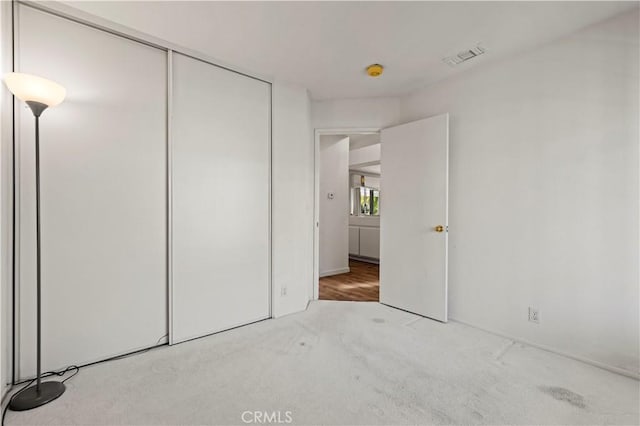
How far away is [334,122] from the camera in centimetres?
357

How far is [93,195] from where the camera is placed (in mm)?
2057

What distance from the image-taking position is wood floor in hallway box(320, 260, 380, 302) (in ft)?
12.4

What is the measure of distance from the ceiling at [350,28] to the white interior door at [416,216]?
708mm

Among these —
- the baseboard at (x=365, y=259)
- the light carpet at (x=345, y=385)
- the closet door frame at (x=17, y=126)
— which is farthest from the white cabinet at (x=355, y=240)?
the closet door frame at (x=17, y=126)

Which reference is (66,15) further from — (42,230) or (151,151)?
(42,230)

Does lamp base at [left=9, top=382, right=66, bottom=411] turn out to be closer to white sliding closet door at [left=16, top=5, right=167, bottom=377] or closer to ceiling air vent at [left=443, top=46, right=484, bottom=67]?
white sliding closet door at [left=16, top=5, right=167, bottom=377]

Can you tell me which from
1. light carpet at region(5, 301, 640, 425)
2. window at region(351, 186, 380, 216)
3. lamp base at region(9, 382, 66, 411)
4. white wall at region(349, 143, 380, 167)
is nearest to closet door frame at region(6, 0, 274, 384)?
lamp base at region(9, 382, 66, 411)

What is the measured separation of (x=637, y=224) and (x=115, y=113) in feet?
12.2

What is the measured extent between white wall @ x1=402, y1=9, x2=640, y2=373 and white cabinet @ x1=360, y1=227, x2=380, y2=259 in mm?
3206

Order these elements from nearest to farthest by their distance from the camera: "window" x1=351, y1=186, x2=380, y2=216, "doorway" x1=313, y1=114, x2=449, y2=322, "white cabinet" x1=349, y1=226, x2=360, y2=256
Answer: "doorway" x1=313, y1=114, x2=449, y2=322
"white cabinet" x1=349, y1=226, x2=360, y2=256
"window" x1=351, y1=186, x2=380, y2=216

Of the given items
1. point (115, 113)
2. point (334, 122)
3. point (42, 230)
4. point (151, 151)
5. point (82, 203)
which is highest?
point (334, 122)

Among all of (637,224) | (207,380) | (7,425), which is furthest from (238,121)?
(637,224)

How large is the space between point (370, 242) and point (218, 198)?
429 cm

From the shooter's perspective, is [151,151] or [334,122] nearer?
[151,151]
